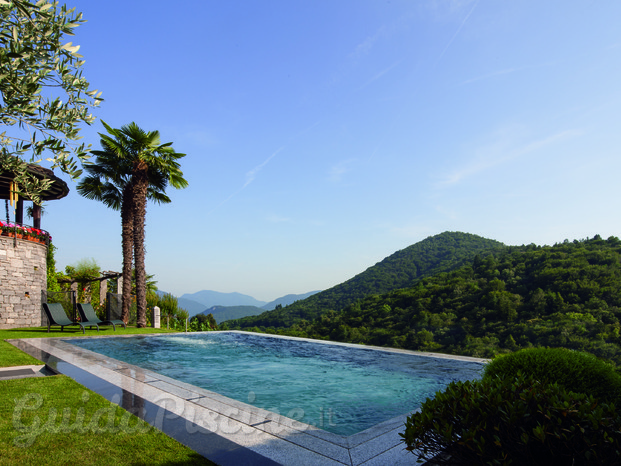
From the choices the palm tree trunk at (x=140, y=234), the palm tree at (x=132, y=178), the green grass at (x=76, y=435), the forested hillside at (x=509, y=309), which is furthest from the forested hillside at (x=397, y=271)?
the green grass at (x=76, y=435)

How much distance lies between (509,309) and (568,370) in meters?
16.7

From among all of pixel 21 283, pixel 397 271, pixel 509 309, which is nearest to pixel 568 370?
pixel 509 309

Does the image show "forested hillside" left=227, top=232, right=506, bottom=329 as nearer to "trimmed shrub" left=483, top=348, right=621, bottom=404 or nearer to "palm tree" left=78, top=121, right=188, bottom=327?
"palm tree" left=78, top=121, right=188, bottom=327

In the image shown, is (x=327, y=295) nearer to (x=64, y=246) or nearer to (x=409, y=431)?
(x=64, y=246)

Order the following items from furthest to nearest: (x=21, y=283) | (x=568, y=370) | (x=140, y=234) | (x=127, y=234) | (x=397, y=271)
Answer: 1. (x=397, y=271)
2. (x=127, y=234)
3. (x=140, y=234)
4. (x=21, y=283)
5. (x=568, y=370)

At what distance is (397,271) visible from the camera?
41469 millimetres

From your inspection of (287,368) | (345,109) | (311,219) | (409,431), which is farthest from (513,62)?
(311,219)

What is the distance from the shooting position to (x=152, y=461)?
285cm

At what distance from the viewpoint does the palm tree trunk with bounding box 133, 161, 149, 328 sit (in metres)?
16.9

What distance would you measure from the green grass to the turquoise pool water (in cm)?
206

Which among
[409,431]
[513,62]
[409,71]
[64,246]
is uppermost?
[409,71]

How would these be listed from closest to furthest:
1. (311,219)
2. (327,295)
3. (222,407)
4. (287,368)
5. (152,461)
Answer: (152,461) < (222,407) < (287,368) < (311,219) < (327,295)

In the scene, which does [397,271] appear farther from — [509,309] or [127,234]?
[127,234]

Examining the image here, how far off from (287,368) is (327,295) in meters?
33.1
